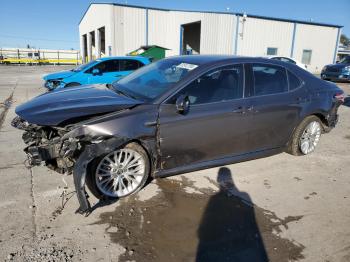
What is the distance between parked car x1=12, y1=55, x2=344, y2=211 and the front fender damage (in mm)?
10

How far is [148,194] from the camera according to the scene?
149 inches

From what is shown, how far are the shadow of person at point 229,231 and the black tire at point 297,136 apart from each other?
162 cm

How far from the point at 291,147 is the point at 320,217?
1809 millimetres

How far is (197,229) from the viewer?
3.12 meters

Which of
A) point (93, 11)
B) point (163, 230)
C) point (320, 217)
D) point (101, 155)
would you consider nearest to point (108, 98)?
point (101, 155)

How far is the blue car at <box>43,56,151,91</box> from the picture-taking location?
33.6 feet

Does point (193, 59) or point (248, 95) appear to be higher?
point (193, 59)

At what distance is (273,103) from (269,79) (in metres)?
0.37

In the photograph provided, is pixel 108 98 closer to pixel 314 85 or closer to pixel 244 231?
pixel 244 231

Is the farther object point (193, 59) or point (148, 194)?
point (193, 59)

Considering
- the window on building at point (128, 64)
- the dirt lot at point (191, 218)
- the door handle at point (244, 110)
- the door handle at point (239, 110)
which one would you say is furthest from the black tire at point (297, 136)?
the window on building at point (128, 64)

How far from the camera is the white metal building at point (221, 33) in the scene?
2323 centimetres

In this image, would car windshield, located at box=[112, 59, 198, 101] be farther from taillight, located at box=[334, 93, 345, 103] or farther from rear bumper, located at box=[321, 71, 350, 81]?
rear bumper, located at box=[321, 71, 350, 81]

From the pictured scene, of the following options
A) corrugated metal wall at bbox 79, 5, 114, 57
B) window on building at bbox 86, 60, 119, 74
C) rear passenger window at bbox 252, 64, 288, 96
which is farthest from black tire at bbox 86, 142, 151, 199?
corrugated metal wall at bbox 79, 5, 114, 57
